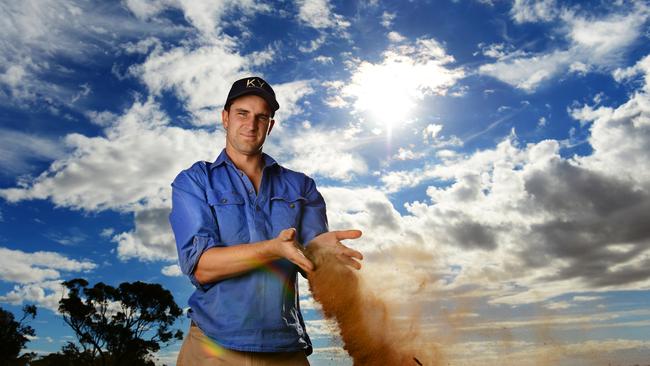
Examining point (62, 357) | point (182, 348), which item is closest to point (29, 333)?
point (62, 357)

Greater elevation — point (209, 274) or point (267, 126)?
point (267, 126)

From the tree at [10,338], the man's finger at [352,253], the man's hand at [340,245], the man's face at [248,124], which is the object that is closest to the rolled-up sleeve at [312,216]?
the man's hand at [340,245]

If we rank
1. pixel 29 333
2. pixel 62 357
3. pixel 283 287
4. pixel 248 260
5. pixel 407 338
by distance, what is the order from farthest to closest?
pixel 62 357 → pixel 29 333 → pixel 407 338 → pixel 283 287 → pixel 248 260

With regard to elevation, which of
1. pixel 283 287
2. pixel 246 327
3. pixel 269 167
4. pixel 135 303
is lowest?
pixel 246 327

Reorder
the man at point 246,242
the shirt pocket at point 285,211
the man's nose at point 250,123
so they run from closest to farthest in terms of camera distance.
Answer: the man at point 246,242 → the shirt pocket at point 285,211 → the man's nose at point 250,123

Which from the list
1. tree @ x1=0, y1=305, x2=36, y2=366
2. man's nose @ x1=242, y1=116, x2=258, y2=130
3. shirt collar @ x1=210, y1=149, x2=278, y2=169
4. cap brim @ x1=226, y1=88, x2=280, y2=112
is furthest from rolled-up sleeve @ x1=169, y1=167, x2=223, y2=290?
tree @ x1=0, y1=305, x2=36, y2=366

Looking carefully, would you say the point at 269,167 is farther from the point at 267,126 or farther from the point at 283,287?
the point at 283,287

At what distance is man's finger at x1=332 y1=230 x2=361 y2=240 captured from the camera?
13.0 ft

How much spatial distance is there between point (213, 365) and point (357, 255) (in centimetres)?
123

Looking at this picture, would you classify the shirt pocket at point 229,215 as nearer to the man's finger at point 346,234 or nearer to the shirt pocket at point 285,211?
the shirt pocket at point 285,211

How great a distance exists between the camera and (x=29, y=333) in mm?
33844

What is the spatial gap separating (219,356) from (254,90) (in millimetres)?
2018

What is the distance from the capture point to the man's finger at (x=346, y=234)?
13.0 feet

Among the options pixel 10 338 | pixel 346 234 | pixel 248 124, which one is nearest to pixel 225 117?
pixel 248 124
